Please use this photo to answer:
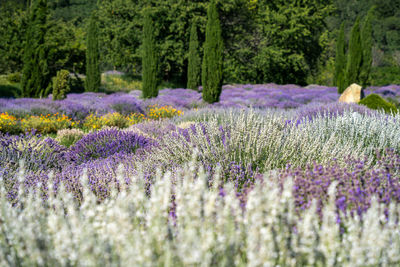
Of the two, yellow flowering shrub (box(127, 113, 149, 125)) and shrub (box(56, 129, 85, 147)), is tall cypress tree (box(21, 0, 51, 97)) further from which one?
shrub (box(56, 129, 85, 147))

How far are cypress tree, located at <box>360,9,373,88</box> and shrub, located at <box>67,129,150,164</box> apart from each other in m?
17.9

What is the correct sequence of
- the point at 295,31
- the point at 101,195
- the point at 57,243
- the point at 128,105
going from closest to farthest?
1. the point at 57,243
2. the point at 101,195
3. the point at 128,105
4. the point at 295,31

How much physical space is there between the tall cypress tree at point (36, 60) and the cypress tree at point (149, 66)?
385cm

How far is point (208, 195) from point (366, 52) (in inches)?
878

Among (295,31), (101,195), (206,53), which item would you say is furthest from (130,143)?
(295,31)

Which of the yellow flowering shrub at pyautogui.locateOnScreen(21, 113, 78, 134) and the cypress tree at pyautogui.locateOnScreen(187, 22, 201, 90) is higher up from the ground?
the cypress tree at pyautogui.locateOnScreen(187, 22, 201, 90)

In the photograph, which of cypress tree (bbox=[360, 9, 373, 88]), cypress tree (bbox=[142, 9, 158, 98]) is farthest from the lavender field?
cypress tree (bbox=[360, 9, 373, 88])

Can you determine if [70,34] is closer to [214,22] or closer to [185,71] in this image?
[185,71]

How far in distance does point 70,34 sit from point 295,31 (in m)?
18.5

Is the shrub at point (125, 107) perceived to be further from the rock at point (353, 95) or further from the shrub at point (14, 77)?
the shrub at point (14, 77)

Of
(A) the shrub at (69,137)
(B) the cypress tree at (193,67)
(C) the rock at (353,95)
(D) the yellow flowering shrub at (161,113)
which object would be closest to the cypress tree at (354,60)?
(C) the rock at (353,95)

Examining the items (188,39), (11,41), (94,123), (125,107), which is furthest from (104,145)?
(188,39)

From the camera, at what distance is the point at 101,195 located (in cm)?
330

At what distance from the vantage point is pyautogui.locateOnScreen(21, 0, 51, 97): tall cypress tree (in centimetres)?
1257
